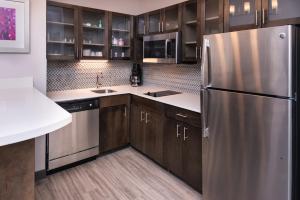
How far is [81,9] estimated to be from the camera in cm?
322

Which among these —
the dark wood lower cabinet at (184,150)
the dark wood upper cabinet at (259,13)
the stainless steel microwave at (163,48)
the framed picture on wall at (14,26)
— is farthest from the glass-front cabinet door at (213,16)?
the framed picture on wall at (14,26)

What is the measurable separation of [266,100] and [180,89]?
6.58ft

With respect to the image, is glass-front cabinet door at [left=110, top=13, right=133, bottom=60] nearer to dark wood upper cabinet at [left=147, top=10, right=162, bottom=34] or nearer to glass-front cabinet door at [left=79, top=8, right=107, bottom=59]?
glass-front cabinet door at [left=79, top=8, right=107, bottom=59]

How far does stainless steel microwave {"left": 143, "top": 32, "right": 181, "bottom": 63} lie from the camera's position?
2916 millimetres

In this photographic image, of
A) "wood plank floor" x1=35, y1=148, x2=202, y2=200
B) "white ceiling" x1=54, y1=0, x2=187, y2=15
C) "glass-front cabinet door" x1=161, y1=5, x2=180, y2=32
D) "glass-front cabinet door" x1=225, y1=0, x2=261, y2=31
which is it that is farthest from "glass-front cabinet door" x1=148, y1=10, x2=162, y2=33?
"wood plank floor" x1=35, y1=148, x2=202, y2=200

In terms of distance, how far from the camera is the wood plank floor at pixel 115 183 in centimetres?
241

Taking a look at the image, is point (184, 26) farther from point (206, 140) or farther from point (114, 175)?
point (114, 175)

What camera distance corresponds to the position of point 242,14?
2137 millimetres

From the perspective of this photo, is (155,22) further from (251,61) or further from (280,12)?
(251,61)

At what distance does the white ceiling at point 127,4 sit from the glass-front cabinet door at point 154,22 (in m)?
0.37

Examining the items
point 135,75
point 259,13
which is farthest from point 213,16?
point 135,75

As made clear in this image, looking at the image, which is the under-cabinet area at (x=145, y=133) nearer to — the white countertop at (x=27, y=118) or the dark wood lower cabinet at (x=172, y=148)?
the dark wood lower cabinet at (x=172, y=148)

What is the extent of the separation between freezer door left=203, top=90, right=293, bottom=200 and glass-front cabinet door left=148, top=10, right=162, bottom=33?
172 cm

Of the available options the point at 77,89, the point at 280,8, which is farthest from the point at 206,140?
the point at 77,89
